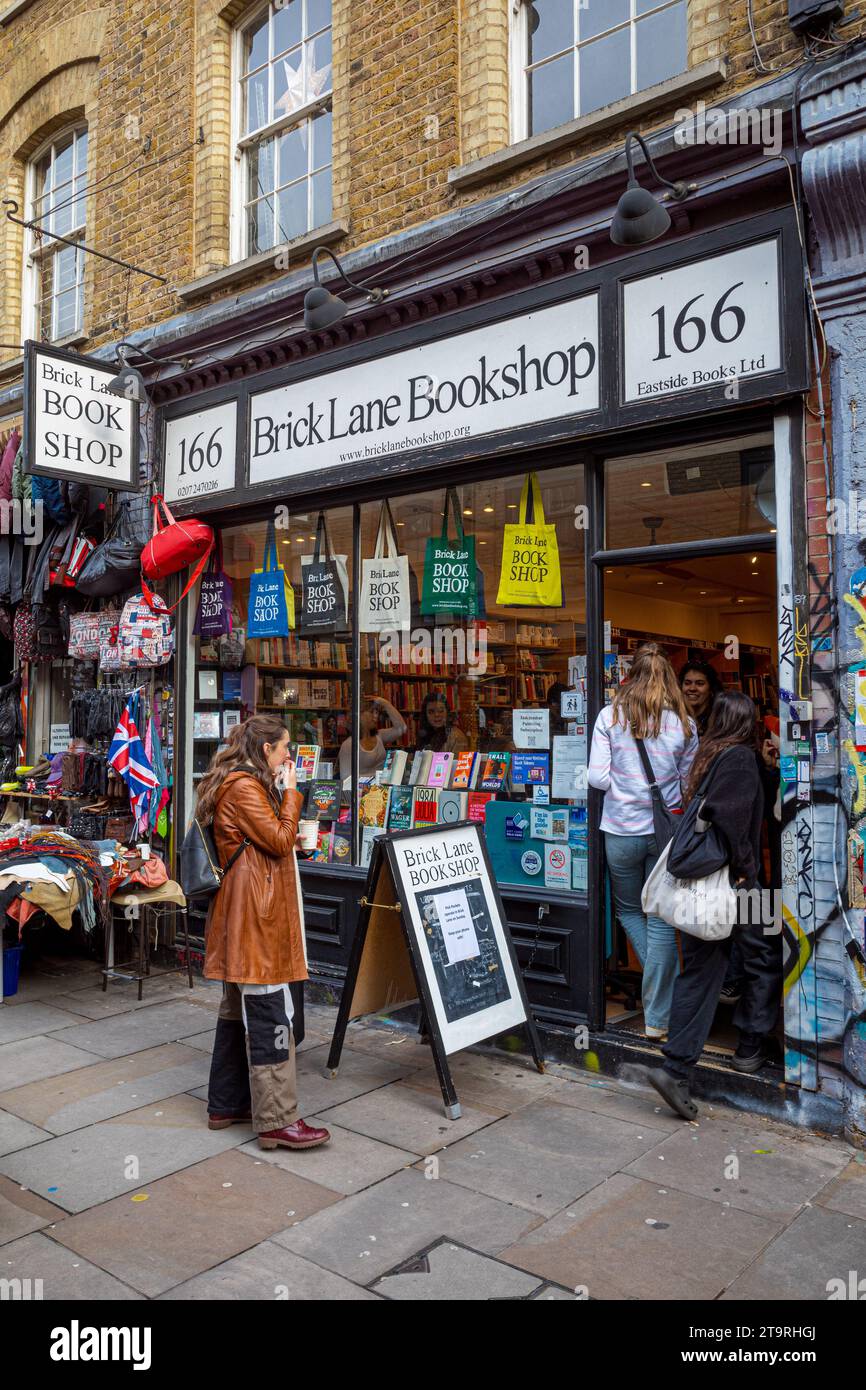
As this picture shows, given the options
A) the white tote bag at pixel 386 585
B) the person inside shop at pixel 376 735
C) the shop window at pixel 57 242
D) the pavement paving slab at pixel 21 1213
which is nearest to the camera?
the pavement paving slab at pixel 21 1213

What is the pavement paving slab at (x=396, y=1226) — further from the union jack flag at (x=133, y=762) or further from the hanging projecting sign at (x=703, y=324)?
the union jack flag at (x=133, y=762)

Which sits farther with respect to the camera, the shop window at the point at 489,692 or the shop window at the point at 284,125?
the shop window at the point at 284,125

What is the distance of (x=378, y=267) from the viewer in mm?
6508

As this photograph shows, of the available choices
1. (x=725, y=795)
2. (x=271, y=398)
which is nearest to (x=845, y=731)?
(x=725, y=795)

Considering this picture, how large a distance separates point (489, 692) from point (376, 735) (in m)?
0.97

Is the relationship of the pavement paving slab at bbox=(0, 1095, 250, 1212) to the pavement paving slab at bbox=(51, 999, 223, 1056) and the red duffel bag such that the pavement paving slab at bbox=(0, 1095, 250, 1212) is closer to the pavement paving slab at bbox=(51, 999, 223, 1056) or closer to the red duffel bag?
the pavement paving slab at bbox=(51, 999, 223, 1056)

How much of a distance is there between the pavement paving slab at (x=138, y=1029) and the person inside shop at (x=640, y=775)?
289 centimetres

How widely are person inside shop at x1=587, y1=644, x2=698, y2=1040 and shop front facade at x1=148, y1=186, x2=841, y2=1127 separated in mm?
181

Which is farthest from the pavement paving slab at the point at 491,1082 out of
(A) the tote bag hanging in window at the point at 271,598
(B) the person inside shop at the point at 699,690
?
(A) the tote bag hanging in window at the point at 271,598

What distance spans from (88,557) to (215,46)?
14.2 ft

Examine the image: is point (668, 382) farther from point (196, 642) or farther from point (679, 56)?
point (196, 642)

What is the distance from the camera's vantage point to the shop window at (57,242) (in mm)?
9922

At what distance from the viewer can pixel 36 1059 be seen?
5832 mm

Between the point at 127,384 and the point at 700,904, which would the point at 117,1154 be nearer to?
the point at 700,904
